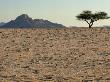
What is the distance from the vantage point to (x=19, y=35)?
3534 centimetres

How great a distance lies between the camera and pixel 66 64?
19094mm

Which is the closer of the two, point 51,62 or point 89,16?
point 51,62

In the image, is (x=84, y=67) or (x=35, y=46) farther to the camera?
(x=35, y=46)

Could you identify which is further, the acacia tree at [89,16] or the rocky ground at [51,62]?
the acacia tree at [89,16]

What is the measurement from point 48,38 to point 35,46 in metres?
6.13

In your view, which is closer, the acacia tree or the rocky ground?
the rocky ground

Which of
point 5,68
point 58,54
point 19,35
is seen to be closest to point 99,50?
point 58,54

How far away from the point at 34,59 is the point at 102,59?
3826 millimetres

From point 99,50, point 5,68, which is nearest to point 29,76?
point 5,68

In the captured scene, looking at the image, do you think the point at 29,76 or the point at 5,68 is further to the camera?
the point at 5,68

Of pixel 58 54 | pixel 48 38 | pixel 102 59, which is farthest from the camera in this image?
pixel 48 38

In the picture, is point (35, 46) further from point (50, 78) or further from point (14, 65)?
point (50, 78)

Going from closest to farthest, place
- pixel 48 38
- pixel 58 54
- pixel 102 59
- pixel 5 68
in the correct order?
pixel 5 68, pixel 102 59, pixel 58 54, pixel 48 38

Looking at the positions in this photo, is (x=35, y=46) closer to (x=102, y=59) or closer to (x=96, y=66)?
(x=102, y=59)
